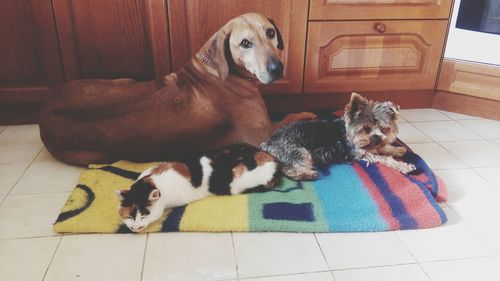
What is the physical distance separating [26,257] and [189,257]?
1.95ft

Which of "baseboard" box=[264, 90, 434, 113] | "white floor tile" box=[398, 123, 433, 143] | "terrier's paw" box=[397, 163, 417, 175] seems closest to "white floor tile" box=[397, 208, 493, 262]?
"terrier's paw" box=[397, 163, 417, 175]

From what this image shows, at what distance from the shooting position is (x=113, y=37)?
2.38 m

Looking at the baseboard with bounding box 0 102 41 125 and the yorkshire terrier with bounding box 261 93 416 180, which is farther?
the baseboard with bounding box 0 102 41 125

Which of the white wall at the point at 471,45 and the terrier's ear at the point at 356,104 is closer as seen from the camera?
the terrier's ear at the point at 356,104

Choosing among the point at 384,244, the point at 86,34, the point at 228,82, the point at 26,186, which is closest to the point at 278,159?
the point at 228,82

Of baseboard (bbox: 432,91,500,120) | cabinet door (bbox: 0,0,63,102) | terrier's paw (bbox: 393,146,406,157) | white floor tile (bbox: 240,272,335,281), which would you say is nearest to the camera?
white floor tile (bbox: 240,272,335,281)

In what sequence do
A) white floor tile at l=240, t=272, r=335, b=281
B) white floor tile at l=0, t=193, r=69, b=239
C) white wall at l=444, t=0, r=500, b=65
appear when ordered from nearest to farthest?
white floor tile at l=240, t=272, r=335, b=281
white floor tile at l=0, t=193, r=69, b=239
white wall at l=444, t=0, r=500, b=65

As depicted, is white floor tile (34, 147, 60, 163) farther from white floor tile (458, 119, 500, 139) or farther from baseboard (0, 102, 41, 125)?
white floor tile (458, 119, 500, 139)

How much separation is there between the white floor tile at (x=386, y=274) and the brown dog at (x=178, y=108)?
87 cm

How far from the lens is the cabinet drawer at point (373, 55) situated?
8.18 feet

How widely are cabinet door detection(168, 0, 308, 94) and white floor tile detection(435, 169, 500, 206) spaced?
1.13 metres

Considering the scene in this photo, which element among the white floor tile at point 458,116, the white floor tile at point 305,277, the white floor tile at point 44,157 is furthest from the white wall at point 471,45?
the white floor tile at point 44,157

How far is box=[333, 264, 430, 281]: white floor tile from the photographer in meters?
1.35

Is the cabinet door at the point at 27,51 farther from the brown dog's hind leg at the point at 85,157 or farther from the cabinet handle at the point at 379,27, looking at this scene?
the cabinet handle at the point at 379,27
